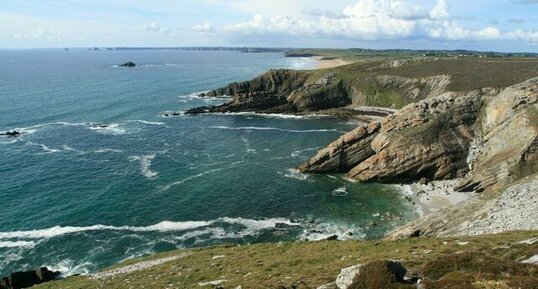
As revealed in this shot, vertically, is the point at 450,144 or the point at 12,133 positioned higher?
the point at 450,144

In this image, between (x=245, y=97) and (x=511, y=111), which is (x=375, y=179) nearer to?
(x=511, y=111)

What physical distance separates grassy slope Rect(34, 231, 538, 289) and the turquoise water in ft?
40.7

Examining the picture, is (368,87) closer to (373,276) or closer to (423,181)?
(423,181)

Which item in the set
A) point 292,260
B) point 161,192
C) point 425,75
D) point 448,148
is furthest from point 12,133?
point 425,75

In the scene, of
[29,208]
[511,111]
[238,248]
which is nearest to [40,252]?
[29,208]

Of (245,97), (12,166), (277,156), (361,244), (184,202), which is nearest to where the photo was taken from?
(361,244)

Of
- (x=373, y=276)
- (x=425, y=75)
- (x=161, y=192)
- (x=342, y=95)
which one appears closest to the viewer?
(x=373, y=276)

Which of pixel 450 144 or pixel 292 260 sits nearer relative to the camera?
pixel 292 260

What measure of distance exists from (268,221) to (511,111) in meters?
47.8

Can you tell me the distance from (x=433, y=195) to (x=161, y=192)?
44.5 metres

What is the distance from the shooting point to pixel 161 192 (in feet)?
241

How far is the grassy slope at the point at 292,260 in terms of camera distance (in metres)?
30.5

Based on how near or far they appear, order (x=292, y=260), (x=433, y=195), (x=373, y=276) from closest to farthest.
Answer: (x=373, y=276), (x=292, y=260), (x=433, y=195)

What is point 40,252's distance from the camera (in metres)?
54.8
